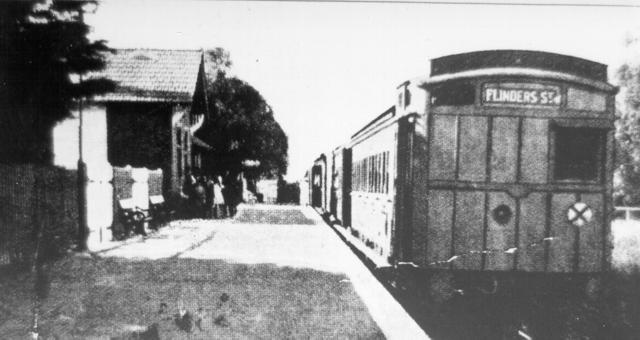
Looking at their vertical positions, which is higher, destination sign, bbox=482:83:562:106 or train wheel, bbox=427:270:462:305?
destination sign, bbox=482:83:562:106

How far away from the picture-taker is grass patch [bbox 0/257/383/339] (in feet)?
16.3

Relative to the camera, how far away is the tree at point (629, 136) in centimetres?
905

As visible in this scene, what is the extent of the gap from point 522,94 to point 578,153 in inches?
35.9

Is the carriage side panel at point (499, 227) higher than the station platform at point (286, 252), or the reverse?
the carriage side panel at point (499, 227)

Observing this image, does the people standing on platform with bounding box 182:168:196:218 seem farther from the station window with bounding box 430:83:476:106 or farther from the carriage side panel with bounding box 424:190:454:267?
the station window with bounding box 430:83:476:106

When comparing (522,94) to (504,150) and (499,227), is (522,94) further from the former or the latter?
(499,227)

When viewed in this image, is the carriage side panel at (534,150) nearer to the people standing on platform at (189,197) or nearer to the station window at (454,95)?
the station window at (454,95)

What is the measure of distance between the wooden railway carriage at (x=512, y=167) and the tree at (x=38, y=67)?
494 cm

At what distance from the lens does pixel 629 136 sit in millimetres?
12633

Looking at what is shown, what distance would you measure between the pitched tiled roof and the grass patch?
7442 millimetres

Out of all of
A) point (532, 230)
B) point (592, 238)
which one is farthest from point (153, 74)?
point (592, 238)

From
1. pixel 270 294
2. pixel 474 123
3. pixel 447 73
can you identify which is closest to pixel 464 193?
pixel 474 123

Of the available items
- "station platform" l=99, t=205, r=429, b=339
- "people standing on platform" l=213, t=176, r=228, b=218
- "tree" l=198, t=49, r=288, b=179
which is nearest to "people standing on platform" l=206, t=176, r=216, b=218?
"people standing on platform" l=213, t=176, r=228, b=218

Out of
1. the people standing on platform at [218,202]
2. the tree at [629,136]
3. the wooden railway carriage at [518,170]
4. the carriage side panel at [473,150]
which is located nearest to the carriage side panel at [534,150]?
the wooden railway carriage at [518,170]
